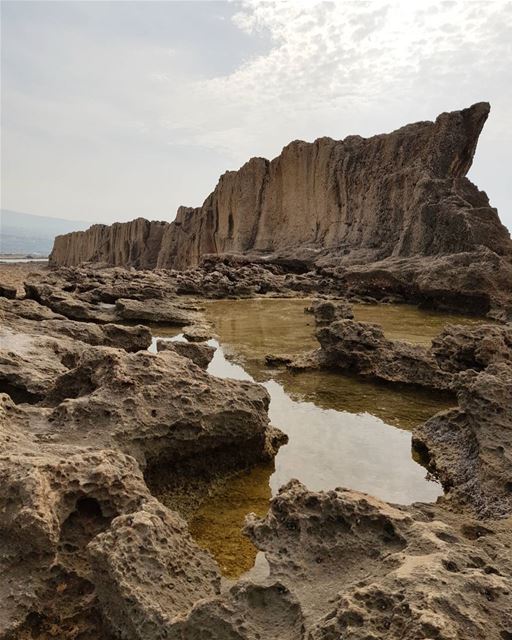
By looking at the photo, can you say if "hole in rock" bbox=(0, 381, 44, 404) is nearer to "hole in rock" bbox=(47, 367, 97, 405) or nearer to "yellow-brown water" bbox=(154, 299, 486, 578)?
"hole in rock" bbox=(47, 367, 97, 405)

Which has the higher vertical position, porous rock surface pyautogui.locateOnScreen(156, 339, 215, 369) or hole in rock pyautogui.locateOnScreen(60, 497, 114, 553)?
porous rock surface pyautogui.locateOnScreen(156, 339, 215, 369)

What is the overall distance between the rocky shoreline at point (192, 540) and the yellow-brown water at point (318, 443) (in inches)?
7.7

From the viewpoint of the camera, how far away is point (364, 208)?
902 inches

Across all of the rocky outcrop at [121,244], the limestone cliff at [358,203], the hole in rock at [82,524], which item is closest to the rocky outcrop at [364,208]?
the limestone cliff at [358,203]

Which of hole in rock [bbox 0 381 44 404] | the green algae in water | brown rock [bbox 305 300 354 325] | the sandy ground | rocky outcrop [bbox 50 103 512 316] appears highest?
rocky outcrop [bbox 50 103 512 316]

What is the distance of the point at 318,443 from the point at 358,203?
68.3 ft

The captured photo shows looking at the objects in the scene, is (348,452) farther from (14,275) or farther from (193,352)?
(14,275)

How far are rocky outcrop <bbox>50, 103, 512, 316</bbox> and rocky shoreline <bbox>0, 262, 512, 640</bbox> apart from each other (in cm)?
1092

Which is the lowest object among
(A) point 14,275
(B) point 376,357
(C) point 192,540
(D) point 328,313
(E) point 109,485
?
(A) point 14,275

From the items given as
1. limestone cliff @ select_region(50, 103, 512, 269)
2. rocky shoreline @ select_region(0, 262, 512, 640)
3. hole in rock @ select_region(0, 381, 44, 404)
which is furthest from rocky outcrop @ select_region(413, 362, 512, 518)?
limestone cliff @ select_region(50, 103, 512, 269)

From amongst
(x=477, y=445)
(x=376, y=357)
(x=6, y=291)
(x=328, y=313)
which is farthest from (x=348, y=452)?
(x=6, y=291)

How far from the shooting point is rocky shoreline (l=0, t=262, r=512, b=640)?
169cm

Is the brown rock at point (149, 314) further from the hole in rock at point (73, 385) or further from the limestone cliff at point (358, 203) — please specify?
the limestone cliff at point (358, 203)

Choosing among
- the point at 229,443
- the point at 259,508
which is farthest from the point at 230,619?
the point at 229,443
